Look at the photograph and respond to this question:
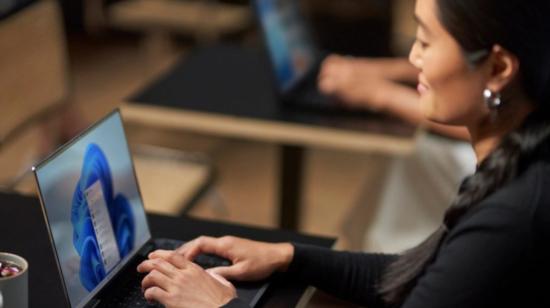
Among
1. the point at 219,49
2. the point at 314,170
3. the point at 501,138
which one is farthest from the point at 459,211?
the point at 314,170

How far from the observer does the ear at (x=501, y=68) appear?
3.77 ft

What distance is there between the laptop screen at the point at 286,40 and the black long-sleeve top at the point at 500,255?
1345mm

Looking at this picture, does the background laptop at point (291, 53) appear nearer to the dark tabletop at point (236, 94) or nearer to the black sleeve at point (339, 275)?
the dark tabletop at point (236, 94)

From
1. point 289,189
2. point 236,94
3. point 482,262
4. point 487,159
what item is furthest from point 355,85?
point 482,262

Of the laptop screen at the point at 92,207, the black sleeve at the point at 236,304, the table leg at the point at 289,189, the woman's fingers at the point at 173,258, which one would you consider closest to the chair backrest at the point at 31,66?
the table leg at the point at 289,189

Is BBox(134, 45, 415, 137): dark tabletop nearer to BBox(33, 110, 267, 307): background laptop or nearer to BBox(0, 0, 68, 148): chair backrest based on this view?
BBox(0, 0, 68, 148): chair backrest

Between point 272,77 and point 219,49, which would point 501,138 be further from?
point 219,49

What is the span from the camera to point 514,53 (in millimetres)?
1143

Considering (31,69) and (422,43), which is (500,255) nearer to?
(422,43)

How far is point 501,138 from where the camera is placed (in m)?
1.21

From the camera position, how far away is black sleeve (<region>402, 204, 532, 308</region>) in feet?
3.69

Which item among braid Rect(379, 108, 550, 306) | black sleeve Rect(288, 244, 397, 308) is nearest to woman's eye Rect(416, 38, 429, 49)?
braid Rect(379, 108, 550, 306)

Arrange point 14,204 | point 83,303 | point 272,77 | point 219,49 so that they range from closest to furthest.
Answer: point 83,303 → point 14,204 → point 272,77 → point 219,49

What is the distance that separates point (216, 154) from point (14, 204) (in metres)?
2.17
